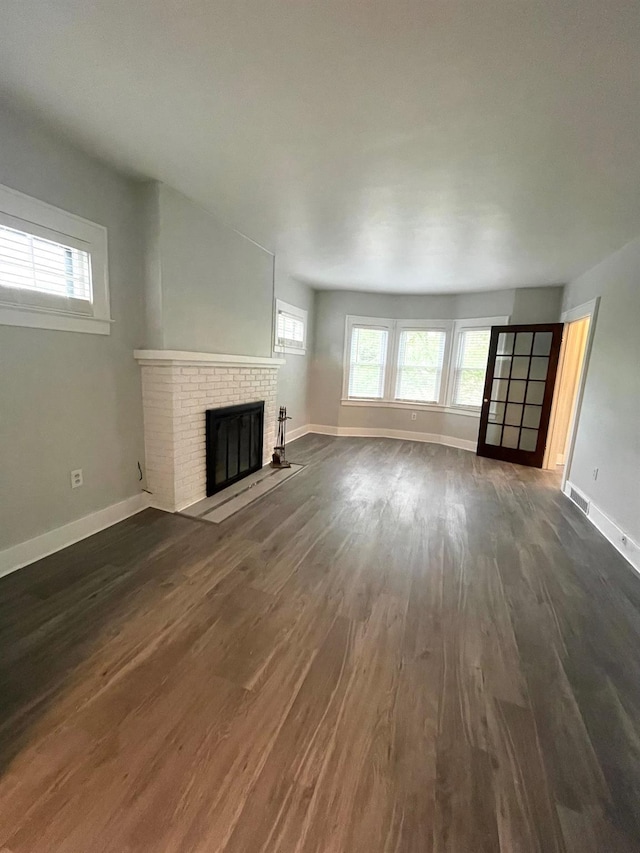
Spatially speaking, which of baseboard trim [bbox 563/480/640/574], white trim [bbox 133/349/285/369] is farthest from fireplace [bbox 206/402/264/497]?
baseboard trim [bbox 563/480/640/574]

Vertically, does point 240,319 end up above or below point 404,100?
below

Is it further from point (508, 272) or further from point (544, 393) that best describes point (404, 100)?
point (544, 393)

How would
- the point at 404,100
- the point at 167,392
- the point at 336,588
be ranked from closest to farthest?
the point at 404,100 → the point at 336,588 → the point at 167,392

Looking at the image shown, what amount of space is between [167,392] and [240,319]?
1360mm

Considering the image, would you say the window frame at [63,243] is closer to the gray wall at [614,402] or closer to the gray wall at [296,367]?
the gray wall at [296,367]

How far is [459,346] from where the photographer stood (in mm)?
6008

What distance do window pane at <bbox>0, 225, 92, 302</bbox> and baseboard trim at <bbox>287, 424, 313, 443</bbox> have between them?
3.83m

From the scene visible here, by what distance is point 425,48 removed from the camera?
141 cm

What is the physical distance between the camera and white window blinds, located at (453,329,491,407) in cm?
577

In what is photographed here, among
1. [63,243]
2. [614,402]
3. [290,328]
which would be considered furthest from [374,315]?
[63,243]

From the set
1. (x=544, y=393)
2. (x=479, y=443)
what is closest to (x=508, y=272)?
(x=544, y=393)

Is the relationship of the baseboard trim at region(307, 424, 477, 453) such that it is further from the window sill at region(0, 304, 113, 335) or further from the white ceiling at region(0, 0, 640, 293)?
the window sill at region(0, 304, 113, 335)

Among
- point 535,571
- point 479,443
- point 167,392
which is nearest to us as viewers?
point 535,571

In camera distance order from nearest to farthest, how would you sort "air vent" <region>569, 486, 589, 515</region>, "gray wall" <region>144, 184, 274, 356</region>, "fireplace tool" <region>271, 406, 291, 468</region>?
"gray wall" <region>144, 184, 274, 356</region>
"air vent" <region>569, 486, 589, 515</region>
"fireplace tool" <region>271, 406, 291, 468</region>
